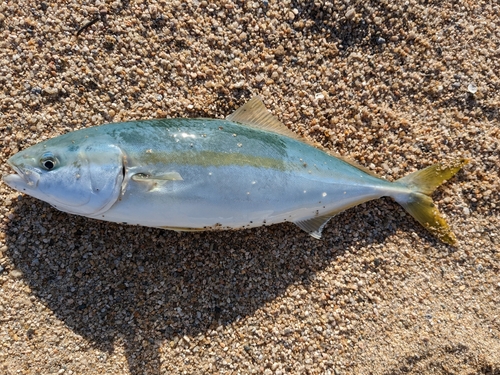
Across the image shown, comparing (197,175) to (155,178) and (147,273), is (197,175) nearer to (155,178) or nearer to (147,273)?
(155,178)

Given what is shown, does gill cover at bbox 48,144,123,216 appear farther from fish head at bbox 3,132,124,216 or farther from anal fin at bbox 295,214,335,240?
anal fin at bbox 295,214,335,240

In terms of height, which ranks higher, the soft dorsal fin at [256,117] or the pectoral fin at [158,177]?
the soft dorsal fin at [256,117]

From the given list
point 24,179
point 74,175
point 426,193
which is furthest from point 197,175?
point 426,193

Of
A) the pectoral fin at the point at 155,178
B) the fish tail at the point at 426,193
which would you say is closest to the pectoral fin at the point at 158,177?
the pectoral fin at the point at 155,178

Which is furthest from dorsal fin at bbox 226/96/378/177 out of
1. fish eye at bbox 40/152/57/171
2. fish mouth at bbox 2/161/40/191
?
fish mouth at bbox 2/161/40/191

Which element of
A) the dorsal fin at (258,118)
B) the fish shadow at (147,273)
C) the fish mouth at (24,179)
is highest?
the dorsal fin at (258,118)

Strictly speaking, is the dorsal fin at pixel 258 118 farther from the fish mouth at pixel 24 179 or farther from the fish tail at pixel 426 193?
the fish mouth at pixel 24 179

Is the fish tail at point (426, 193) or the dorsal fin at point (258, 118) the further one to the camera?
the fish tail at point (426, 193)
